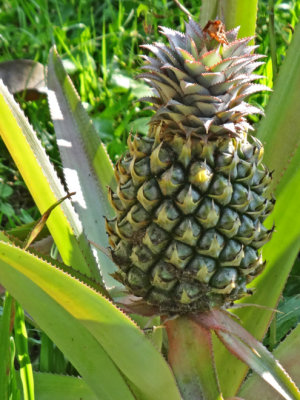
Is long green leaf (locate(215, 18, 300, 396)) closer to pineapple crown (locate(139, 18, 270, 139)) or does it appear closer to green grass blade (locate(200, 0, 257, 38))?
green grass blade (locate(200, 0, 257, 38))

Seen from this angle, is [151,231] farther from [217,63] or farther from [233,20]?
[233,20]

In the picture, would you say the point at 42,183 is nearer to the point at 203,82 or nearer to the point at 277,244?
the point at 203,82

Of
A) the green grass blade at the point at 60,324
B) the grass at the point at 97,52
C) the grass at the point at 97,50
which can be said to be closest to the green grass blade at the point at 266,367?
the green grass blade at the point at 60,324

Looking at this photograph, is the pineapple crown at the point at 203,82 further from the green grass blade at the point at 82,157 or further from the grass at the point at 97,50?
the grass at the point at 97,50

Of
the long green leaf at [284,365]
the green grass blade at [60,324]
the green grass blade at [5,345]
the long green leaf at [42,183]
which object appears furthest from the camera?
the long green leaf at [284,365]

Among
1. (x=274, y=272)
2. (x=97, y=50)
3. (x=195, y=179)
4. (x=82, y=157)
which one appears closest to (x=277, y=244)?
(x=274, y=272)

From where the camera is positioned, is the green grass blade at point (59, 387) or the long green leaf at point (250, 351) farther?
the green grass blade at point (59, 387)
